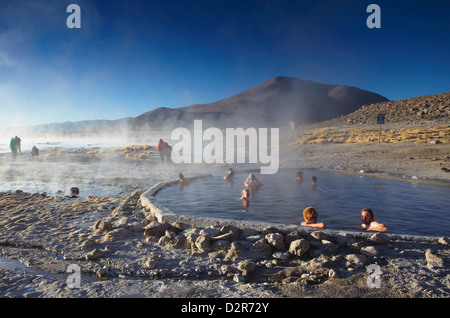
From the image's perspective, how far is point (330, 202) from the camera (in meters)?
6.20

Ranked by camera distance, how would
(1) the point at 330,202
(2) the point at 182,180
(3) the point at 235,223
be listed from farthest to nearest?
1. (2) the point at 182,180
2. (1) the point at 330,202
3. (3) the point at 235,223

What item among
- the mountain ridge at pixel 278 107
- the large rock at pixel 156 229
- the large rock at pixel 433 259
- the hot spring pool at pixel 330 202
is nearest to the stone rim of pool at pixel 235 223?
the large rock at pixel 156 229

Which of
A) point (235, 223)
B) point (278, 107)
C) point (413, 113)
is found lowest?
point (235, 223)

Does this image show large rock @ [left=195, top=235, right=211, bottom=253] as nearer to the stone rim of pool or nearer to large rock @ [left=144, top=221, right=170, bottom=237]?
the stone rim of pool

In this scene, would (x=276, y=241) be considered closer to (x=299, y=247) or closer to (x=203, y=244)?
(x=299, y=247)

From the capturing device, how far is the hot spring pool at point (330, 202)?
16.3 feet

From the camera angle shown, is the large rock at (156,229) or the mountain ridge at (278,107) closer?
the large rock at (156,229)

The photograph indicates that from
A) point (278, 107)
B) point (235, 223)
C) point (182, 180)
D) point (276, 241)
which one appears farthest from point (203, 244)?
point (278, 107)

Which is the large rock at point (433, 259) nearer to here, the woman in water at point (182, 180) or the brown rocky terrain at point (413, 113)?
the woman in water at point (182, 180)

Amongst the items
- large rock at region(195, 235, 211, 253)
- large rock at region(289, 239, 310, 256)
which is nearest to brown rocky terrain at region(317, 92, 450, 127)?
large rock at region(289, 239, 310, 256)

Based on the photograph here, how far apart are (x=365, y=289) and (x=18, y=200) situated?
24.9 feet

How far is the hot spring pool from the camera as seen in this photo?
16.3ft

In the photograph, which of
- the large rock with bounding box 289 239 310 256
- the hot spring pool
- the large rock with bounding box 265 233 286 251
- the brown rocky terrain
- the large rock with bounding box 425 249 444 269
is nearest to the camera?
the large rock with bounding box 425 249 444 269
